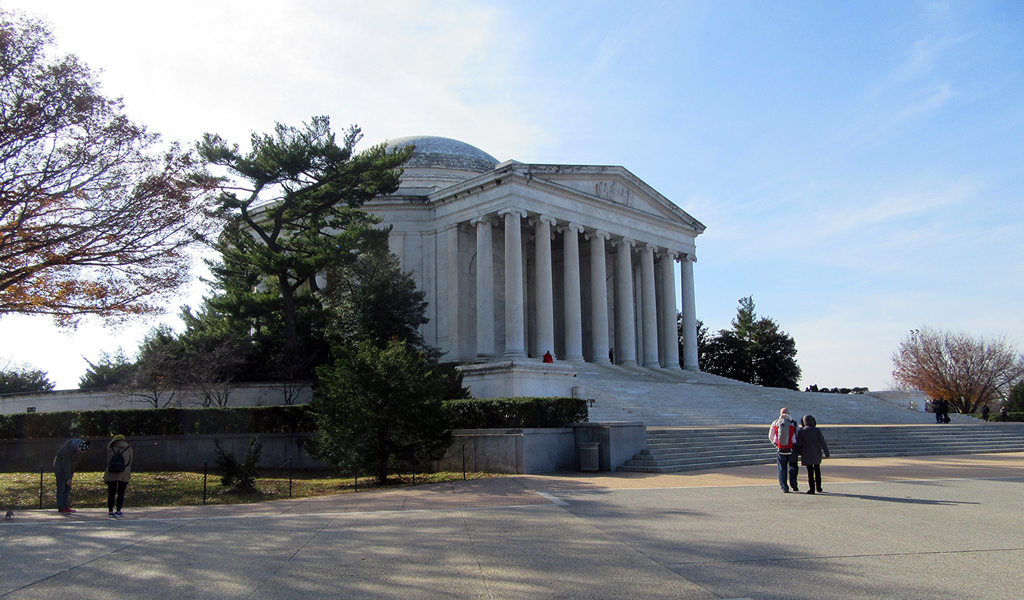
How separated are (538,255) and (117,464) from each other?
32281mm

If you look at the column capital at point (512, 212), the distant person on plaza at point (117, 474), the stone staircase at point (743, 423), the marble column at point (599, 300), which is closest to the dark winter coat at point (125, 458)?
the distant person on plaza at point (117, 474)

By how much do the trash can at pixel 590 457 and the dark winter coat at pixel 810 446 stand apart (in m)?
6.95

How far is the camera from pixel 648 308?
53750mm

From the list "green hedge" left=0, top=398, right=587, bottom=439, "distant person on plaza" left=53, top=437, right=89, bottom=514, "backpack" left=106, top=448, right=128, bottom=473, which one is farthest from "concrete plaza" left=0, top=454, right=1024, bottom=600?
"green hedge" left=0, top=398, right=587, bottom=439

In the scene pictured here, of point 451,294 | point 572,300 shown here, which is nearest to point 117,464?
point 451,294

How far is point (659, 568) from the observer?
29.3 ft

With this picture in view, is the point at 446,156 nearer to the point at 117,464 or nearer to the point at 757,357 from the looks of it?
the point at 757,357

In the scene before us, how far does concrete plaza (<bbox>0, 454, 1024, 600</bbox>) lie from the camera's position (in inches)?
322

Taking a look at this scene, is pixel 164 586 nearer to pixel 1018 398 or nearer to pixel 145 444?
pixel 145 444

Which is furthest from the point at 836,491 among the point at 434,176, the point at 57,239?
the point at 434,176

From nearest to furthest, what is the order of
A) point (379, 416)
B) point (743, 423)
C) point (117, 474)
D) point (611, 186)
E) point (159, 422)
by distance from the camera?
point (117, 474) < point (379, 416) < point (159, 422) < point (743, 423) < point (611, 186)

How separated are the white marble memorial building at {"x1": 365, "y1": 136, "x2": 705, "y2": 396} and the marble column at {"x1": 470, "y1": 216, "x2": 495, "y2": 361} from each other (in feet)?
0.21

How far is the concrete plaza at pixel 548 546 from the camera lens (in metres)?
8.17

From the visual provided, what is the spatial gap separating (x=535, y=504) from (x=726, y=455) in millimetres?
11750
